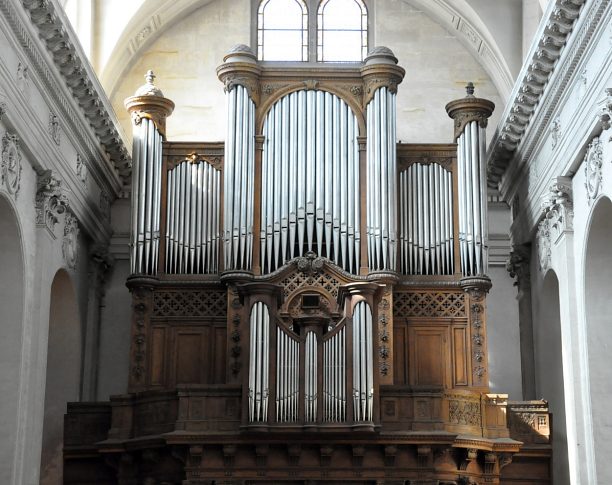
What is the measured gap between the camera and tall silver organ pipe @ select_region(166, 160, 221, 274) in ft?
73.7

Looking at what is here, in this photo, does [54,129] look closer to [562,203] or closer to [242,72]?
[242,72]

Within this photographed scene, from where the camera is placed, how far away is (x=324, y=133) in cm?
2284

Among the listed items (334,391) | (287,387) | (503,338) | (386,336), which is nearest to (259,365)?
(287,387)

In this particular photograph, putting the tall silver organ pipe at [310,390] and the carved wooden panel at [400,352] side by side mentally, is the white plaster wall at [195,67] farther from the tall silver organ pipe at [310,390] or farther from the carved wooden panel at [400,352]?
the tall silver organ pipe at [310,390]

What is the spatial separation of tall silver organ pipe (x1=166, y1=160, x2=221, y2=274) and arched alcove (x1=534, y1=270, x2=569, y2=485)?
5.67 meters

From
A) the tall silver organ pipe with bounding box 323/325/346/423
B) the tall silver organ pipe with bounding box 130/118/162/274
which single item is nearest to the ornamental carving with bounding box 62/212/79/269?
the tall silver organ pipe with bounding box 130/118/162/274

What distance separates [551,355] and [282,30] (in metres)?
9.05

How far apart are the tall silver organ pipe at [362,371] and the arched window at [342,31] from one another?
29.1 ft

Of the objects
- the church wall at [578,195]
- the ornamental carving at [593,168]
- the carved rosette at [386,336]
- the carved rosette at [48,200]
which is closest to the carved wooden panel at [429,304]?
the carved rosette at [386,336]

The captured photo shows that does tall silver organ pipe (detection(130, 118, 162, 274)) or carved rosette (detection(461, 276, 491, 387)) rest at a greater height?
tall silver organ pipe (detection(130, 118, 162, 274))

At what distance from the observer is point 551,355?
22547 mm

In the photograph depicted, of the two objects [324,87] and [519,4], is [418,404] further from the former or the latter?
[519,4]

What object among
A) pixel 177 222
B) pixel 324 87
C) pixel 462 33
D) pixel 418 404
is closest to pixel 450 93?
pixel 462 33

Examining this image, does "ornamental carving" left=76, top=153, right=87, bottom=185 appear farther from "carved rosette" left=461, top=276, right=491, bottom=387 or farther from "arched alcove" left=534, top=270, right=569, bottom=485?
"arched alcove" left=534, top=270, right=569, bottom=485
